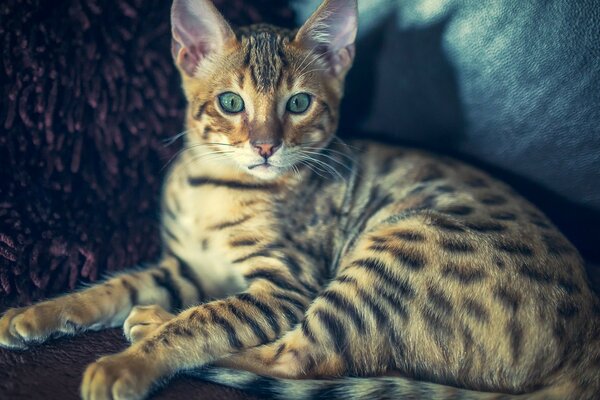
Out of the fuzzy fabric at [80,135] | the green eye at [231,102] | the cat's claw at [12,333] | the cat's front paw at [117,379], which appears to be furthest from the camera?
the green eye at [231,102]

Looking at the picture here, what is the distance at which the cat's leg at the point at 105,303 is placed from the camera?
1.03 meters

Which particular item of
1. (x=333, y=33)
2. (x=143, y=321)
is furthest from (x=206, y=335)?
(x=333, y=33)

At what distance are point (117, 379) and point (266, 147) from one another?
0.54 meters

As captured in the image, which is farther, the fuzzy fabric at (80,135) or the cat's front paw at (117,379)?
the fuzzy fabric at (80,135)

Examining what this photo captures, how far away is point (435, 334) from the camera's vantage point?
101 centimetres

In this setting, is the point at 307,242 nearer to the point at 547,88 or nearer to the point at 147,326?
the point at 147,326

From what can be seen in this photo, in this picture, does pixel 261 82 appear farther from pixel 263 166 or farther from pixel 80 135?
pixel 80 135

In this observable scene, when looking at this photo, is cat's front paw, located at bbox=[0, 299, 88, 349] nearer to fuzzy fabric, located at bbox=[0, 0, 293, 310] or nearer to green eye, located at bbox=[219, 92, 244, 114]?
fuzzy fabric, located at bbox=[0, 0, 293, 310]

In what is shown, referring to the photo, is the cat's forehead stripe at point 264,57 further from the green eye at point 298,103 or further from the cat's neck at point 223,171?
the cat's neck at point 223,171

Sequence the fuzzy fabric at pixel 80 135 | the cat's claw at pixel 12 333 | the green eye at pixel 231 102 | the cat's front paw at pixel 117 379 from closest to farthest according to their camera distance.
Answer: the cat's front paw at pixel 117 379 → the cat's claw at pixel 12 333 → the fuzzy fabric at pixel 80 135 → the green eye at pixel 231 102

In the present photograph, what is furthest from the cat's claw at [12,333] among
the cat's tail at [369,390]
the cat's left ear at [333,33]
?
the cat's left ear at [333,33]

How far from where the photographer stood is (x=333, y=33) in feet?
4.36

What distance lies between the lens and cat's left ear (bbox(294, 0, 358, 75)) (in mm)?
1272

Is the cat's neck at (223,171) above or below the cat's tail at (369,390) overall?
above
